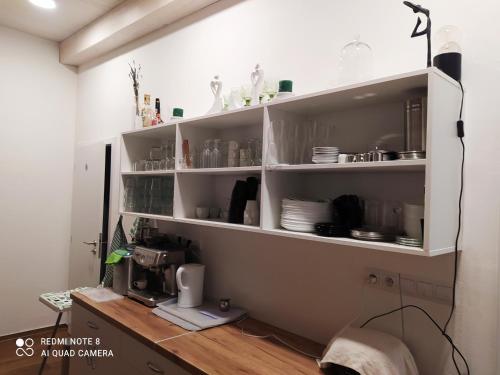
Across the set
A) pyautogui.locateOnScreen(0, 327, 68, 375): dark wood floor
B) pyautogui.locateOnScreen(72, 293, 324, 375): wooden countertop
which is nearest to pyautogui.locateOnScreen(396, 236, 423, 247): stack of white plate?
pyautogui.locateOnScreen(72, 293, 324, 375): wooden countertop

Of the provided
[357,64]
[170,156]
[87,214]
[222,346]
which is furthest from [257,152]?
[87,214]

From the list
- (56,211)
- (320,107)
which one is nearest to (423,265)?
(320,107)

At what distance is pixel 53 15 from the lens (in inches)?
123

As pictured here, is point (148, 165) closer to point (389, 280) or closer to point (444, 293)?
point (389, 280)

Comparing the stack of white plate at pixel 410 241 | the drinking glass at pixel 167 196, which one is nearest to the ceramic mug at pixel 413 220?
the stack of white plate at pixel 410 241

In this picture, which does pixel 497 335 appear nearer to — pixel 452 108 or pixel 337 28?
pixel 452 108

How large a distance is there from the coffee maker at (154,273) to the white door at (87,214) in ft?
3.97

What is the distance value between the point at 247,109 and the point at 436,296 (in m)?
1.14

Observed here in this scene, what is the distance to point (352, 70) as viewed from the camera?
1.52 m

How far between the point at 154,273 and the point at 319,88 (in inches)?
62.4

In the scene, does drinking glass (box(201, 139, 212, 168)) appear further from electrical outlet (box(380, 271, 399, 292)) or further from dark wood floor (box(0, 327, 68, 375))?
dark wood floor (box(0, 327, 68, 375))

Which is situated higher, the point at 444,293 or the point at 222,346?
the point at 444,293

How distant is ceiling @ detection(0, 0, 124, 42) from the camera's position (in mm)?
2921

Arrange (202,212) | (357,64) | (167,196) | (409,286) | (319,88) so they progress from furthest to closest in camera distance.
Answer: (167,196) → (202,212) → (319,88) → (357,64) → (409,286)
